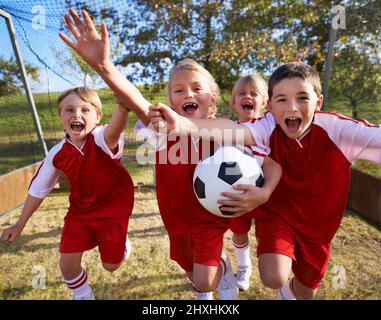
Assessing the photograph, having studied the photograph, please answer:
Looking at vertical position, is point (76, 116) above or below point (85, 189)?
above

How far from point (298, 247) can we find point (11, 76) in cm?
519

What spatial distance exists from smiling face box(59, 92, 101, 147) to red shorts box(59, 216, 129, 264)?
2.16ft

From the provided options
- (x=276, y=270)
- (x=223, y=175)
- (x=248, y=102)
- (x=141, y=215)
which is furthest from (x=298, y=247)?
(x=141, y=215)

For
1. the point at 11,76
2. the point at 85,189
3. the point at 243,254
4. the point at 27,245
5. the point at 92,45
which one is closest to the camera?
the point at 92,45

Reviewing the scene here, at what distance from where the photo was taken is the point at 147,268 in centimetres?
299

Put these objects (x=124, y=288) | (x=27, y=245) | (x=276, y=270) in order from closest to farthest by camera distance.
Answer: (x=276, y=270) < (x=124, y=288) < (x=27, y=245)

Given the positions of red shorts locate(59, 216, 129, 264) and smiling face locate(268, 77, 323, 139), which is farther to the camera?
red shorts locate(59, 216, 129, 264)

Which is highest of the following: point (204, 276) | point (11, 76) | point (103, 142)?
point (11, 76)

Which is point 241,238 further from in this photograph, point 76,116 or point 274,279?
point 76,116

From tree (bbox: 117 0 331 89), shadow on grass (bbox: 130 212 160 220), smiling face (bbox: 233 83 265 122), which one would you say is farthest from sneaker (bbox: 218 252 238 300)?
tree (bbox: 117 0 331 89)

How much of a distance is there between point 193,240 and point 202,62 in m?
3.69

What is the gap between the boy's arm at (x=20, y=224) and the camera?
220cm

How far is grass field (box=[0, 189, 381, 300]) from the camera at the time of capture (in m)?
2.59

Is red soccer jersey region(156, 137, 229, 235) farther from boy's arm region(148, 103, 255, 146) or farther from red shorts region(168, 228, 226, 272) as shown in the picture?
boy's arm region(148, 103, 255, 146)
